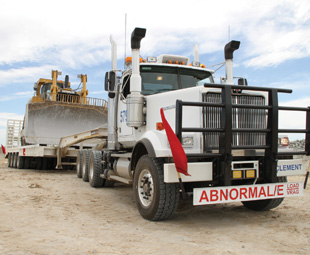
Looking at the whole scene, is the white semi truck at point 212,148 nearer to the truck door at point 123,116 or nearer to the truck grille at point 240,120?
the truck grille at point 240,120

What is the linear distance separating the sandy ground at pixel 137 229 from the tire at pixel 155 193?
0.16 metres

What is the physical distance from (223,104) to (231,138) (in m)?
0.47

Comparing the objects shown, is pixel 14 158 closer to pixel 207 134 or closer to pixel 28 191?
pixel 28 191

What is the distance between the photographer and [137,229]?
419 cm

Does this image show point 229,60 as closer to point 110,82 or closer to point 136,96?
point 136,96

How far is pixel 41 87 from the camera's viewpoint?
17.4m

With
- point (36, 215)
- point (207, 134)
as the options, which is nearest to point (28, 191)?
point (36, 215)

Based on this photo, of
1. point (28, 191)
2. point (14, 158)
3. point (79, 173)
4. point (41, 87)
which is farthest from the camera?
point (41, 87)

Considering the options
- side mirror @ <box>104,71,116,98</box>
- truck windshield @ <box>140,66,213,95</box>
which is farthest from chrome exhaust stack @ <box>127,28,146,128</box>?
side mirror @ <box>104,71,116,98</box>

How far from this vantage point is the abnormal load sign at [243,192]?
4.05 metres

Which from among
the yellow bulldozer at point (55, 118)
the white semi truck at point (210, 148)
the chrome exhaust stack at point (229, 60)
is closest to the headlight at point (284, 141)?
the white semi truck at point (210, 148)

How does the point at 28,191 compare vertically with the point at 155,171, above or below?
below

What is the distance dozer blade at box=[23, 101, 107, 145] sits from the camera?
13.8 meters

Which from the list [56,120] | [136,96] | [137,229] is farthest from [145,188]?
[56,120]
